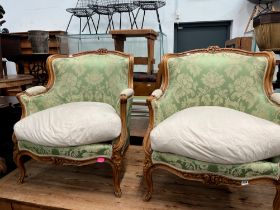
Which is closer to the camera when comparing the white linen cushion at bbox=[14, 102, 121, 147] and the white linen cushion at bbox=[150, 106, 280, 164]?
the white linen cushion at bbox=[150, 106, 280, 164]

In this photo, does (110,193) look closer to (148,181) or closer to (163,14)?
(148,181)

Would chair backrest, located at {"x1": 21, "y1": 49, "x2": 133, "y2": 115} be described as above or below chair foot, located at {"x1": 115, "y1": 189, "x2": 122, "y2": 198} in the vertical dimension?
above

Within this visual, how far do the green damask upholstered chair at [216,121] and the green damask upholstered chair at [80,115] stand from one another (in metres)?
0.21

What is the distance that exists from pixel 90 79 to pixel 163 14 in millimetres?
3169

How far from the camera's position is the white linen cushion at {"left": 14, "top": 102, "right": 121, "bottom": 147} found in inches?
53.3

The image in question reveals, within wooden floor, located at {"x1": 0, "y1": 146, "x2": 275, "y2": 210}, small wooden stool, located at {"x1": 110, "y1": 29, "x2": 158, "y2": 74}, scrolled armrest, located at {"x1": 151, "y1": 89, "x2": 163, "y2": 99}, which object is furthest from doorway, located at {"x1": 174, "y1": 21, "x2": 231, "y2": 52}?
wooden floor, located at {"x1": 0, "y1": 146, "x2": 275, "y2": 210}

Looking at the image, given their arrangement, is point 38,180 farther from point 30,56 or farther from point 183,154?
point 30,56

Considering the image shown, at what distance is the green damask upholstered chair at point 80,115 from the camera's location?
1367 millimetres

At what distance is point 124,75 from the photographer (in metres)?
1.75

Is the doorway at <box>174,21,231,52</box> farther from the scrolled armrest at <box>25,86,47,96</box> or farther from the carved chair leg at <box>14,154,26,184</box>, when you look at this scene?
the carved chair leg at <box>14,154,26,184</box>

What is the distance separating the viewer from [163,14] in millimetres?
4461

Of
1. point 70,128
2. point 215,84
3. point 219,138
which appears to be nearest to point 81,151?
point 70,128

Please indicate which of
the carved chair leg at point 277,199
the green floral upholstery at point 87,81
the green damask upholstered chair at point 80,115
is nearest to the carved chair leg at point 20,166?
the green damask upholstered chair at point 80,115

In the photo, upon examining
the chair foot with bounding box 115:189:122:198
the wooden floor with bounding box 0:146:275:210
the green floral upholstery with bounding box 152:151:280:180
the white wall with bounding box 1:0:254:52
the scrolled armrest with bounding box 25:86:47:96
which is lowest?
the wooden floor with bounding box 0:146:275:210
